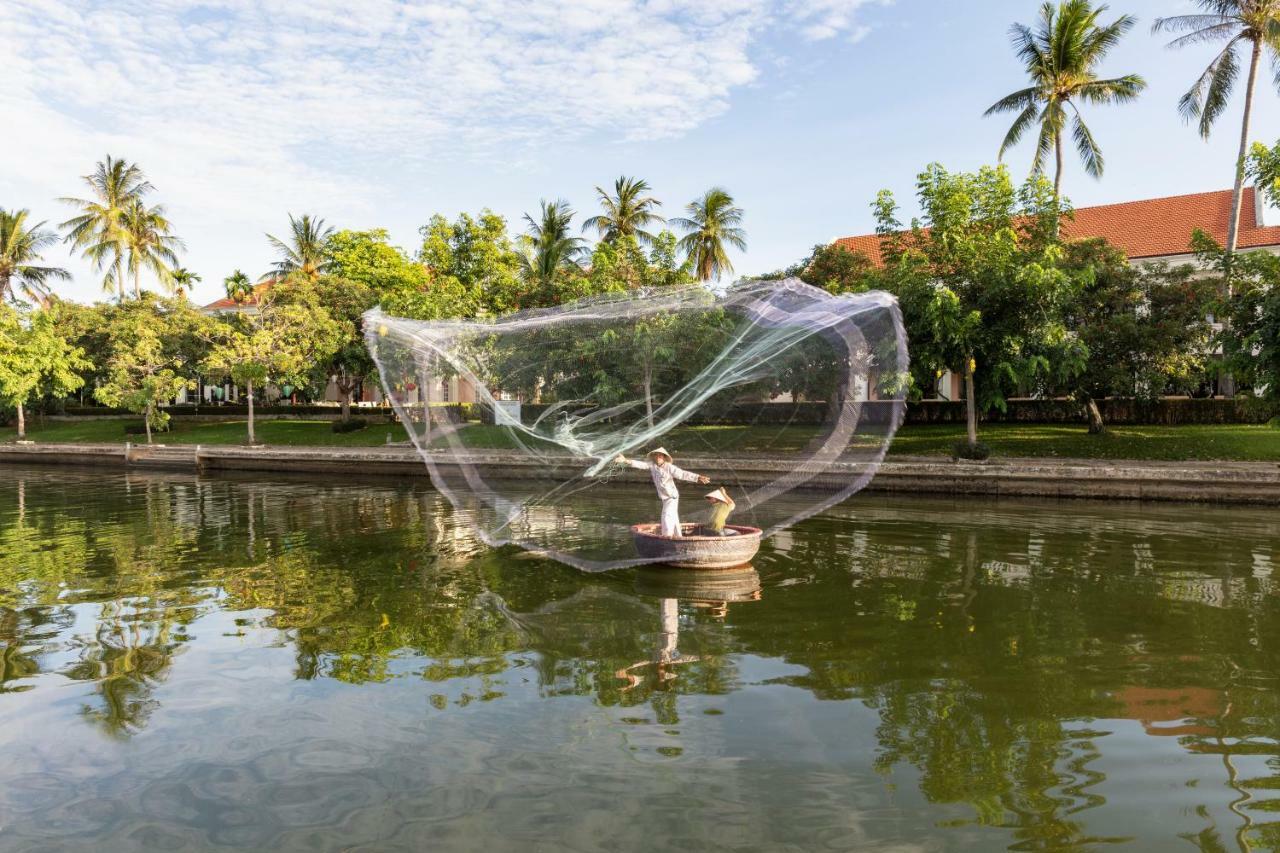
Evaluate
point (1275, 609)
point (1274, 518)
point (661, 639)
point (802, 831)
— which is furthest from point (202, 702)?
point (1274, 518)

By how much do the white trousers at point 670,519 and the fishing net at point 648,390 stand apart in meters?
0.50

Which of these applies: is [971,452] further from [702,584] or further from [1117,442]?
[702,584]

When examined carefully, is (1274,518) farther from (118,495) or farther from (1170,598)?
(118,495)

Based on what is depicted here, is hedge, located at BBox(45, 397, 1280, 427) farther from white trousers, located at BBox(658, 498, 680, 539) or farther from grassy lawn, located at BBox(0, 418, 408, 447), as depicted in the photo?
grassy lawn, located at BBox(0, 418, 408, 447)

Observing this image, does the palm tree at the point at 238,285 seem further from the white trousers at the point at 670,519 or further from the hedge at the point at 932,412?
the white trousers at the point at 670,519

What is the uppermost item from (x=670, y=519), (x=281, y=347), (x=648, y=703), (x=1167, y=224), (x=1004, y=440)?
(x=1167, y=224)

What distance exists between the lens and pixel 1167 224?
4028 centimetres

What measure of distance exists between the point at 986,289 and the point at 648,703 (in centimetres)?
2017

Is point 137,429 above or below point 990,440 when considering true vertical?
above

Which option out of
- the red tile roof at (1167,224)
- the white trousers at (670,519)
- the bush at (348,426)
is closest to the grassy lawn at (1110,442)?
the red tile roof at (1167,224)

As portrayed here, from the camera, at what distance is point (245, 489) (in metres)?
27.3

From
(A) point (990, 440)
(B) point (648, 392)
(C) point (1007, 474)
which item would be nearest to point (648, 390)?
(B) point (648, 392)

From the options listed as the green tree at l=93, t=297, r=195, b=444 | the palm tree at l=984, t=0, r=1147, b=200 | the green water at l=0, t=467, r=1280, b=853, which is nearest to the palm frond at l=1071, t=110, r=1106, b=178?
the palm tree at l=984, t=0, r=1147, b=200

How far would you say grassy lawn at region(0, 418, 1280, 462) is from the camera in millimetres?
11289
